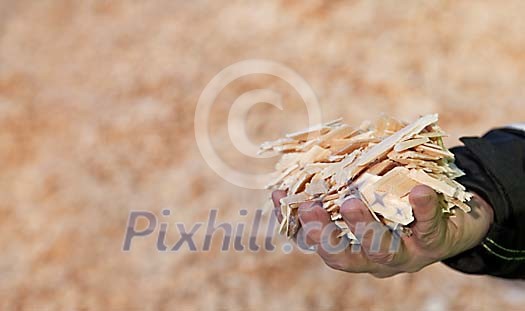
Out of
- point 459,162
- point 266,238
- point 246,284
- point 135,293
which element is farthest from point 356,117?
point 459,162

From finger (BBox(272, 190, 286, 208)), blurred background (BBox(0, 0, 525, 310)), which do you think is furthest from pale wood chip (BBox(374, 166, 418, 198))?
blurred background (BBox(0, 0, 525, 310))

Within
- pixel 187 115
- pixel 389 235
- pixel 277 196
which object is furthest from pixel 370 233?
pixel 187 115

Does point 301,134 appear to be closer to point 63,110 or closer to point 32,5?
point 63,110

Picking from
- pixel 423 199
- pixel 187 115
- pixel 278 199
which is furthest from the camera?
pixel 187 115

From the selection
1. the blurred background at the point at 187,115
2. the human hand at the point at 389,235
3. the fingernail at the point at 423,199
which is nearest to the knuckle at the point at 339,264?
the human hand at the point at 389,235

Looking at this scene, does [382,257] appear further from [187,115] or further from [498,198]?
[187,115]

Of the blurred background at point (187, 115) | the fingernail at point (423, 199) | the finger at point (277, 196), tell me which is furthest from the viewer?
the blurred background at point (187, 115)

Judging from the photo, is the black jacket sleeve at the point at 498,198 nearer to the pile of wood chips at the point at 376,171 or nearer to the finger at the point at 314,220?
the pile of wood chips at the point at 376,171
